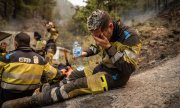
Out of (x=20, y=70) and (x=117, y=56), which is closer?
(x=117, y=56)

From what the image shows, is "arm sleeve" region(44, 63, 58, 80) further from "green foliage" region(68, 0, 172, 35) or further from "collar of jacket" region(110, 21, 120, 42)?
"green foliage" region(68, 0, 172, 35)

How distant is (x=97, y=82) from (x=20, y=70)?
4.20 ft

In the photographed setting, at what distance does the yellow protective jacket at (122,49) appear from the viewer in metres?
5.09

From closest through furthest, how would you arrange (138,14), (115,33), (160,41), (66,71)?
(115,33) → (66,71) → (160,41) → (138,14)

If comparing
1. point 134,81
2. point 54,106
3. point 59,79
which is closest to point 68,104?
point 54,106

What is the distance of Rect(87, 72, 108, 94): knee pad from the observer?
18.0ft

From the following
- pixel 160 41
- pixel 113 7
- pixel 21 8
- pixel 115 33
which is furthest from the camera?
pixel 21 8

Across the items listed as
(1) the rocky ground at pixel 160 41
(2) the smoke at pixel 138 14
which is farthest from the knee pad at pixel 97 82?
(2) the smoke at pixel 138 14

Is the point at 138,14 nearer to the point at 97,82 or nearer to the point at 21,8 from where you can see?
the point at 21,8

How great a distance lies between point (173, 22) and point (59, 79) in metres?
11.1

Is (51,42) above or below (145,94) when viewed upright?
above

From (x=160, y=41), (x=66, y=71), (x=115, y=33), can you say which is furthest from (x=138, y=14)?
(x=115, y=33)

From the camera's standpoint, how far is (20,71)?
18.4 feet

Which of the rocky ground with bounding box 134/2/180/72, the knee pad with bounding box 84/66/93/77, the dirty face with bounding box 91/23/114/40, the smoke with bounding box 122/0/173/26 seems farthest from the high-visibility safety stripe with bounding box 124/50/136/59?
the smoke with bounding box 122/0/173/26
